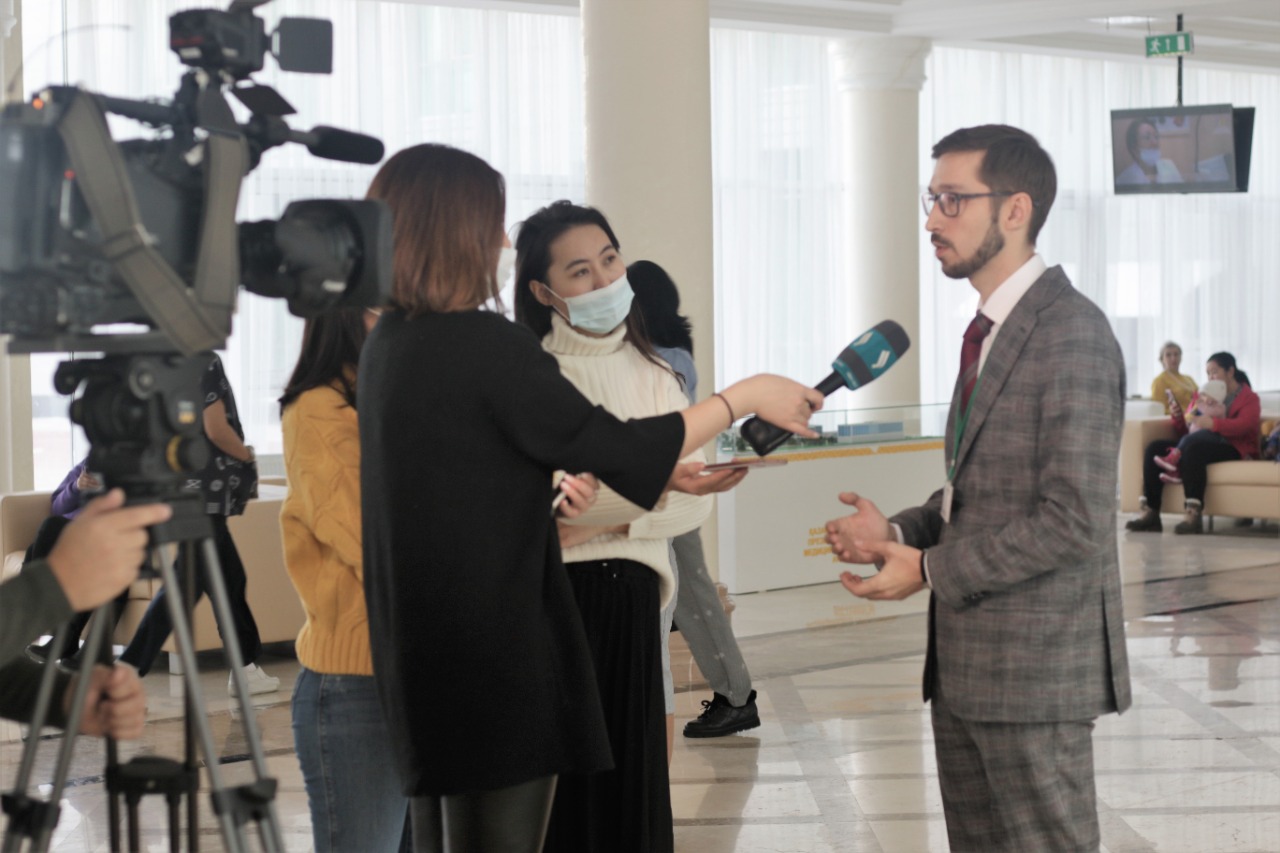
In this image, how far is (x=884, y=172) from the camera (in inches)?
460

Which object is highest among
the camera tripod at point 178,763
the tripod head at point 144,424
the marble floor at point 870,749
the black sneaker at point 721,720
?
the tripod head at point 144,424

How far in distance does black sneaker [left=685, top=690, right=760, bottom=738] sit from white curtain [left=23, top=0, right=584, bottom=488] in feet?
19.1

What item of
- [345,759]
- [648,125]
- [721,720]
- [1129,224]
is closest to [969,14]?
[1129,224]

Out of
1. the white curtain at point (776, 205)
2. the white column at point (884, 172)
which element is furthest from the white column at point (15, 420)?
the white curtain at point (776, 205)

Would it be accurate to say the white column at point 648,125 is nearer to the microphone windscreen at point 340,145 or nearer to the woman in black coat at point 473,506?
the woman in black coat at point 473,506

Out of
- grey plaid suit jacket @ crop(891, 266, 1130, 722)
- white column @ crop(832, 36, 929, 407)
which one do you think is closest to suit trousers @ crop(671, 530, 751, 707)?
grey plaid suit jacket @ crop(891, 266, 1130, 722)

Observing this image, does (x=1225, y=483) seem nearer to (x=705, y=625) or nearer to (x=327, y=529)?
(x=705, y=625)

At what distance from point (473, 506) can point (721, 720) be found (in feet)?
11.2

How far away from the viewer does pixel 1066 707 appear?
7.90 feet

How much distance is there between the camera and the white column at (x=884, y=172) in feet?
38.3

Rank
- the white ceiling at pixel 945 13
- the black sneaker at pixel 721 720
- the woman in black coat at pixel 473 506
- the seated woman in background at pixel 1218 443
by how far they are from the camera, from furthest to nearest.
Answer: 1. the white ceiling at pixel 945 13
2. the seated woman in background at pixel 1218 443
3. the black sneaker at pixel 721 720
4. the woman in black coat at pixel 473 506

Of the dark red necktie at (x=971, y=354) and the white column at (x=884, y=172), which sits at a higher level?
the white column at (x=884, y=172)

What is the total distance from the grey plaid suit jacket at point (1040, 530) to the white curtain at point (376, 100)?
8280 mm

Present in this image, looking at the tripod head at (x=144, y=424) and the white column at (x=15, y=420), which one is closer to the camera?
the tripod head at (x=144, y=424)
